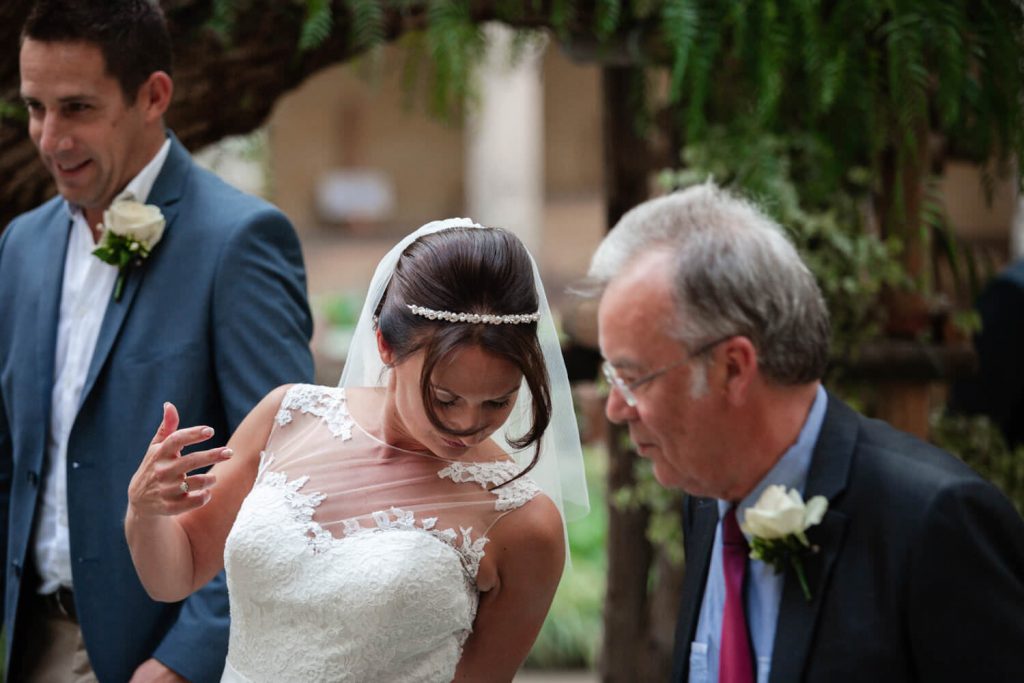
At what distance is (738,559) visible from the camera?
83.6 inches

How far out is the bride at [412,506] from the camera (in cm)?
226

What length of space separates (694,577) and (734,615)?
8.8 inches

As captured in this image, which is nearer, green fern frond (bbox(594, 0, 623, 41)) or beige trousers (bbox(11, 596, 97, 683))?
beige trousers (bbox(11, 596, 97, 683))

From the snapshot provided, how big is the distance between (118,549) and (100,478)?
166 millimetres

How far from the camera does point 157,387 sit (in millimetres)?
2793

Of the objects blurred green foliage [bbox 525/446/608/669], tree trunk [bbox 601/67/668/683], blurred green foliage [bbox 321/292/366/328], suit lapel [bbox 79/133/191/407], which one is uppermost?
suit lapel [bbox 79/133/191/407]

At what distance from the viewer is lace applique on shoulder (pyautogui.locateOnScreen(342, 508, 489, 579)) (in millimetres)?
2344

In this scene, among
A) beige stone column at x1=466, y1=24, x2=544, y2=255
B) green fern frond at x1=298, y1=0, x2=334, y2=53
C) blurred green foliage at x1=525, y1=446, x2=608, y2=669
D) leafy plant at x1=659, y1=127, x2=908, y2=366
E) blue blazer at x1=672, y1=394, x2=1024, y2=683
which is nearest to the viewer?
blue blazer at x1=672, y1=394, x2=1024, y2=683

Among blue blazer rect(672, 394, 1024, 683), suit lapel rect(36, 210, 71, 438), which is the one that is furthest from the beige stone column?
blue blazer rect(672, 394, 1024, 683)

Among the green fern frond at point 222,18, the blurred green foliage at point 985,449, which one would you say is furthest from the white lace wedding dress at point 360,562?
the blurred green foliage at point 985,449

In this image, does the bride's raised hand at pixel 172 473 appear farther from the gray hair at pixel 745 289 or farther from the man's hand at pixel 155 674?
the gray hair at pixel 745 289

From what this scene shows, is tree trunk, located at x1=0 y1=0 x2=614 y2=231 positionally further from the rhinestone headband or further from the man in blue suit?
the rhinestone headband

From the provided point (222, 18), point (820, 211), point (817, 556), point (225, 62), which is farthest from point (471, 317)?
point (820, 211)

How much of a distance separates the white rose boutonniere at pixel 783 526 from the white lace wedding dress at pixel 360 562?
1.86 ft
